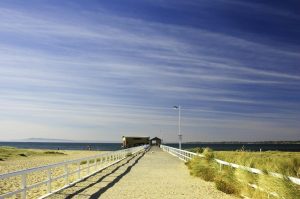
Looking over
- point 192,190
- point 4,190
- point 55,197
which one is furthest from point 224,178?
point 4,190

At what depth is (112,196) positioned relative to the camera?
14.3 metres

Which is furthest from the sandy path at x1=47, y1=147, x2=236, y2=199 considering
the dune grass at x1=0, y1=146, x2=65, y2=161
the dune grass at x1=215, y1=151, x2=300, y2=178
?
the dune grass at x1=0, y1=146, x2=65, y2=161

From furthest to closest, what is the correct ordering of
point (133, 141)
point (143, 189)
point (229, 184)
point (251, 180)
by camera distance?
point (133, 141) < point (143, 189) < point (229, 184) < point (251, 180)

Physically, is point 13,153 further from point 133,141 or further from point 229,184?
point 229,184

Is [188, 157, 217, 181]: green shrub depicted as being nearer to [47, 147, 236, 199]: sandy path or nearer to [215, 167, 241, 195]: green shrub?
[47, 147, 236, 199]: sandy path

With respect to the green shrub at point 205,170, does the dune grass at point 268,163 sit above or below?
above

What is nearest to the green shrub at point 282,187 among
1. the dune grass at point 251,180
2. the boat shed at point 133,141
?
the dune grass at point 251,180

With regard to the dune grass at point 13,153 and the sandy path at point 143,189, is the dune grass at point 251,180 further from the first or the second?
the dune grass at point 13,153

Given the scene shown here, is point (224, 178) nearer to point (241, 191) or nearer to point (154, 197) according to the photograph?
point (241, 191)

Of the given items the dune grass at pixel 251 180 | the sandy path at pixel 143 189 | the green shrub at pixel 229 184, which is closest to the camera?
the dune grass at pixel 251 180

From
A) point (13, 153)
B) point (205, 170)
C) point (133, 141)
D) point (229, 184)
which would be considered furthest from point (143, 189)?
point (133, 141)

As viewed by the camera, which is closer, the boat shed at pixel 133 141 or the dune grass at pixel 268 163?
the dune grass at pixel 268 163

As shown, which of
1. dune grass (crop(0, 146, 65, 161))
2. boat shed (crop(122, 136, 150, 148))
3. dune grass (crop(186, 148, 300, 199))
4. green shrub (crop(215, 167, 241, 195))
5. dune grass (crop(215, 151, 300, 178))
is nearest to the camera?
dune grass (crop(186, 148, 300, 199))

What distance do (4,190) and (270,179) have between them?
1126cm
